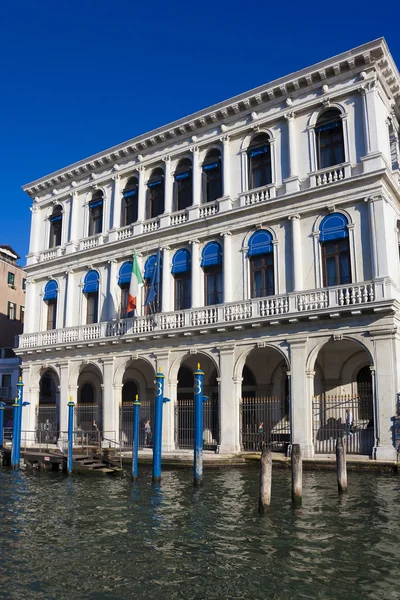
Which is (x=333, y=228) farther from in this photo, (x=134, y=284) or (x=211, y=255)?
(x=134, y=284)

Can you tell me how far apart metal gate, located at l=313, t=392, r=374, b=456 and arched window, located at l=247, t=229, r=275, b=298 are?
4.48m

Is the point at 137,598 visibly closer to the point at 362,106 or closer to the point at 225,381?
the point at 225,381

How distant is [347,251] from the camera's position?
68.4ft

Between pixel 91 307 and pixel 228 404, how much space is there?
388 inches

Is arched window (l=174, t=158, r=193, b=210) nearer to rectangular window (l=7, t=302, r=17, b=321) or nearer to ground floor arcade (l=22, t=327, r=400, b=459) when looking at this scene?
ground floor arcade (l=22, t=327, r=400, b=459)

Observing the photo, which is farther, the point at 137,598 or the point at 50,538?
the point at 50,538

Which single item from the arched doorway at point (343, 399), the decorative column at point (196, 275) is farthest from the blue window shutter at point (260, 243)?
the arched doorway at point (343, 399)

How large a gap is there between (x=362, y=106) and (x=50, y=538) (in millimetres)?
17377

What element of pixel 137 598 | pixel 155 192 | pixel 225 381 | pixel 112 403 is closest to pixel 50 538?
pixel 137 598

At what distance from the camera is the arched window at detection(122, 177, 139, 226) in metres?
28.1

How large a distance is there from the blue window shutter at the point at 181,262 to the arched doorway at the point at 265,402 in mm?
4574

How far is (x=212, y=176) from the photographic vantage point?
25.4 m

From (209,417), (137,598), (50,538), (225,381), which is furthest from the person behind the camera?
(209,417)

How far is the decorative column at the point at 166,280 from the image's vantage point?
1002 inches
